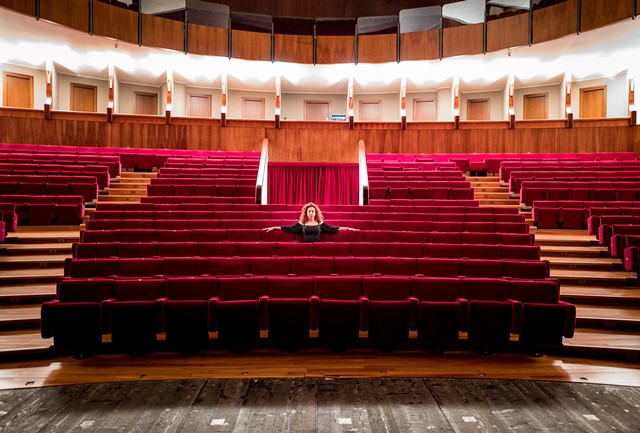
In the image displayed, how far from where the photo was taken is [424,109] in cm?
479

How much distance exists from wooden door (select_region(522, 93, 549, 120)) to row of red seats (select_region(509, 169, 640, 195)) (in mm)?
1705

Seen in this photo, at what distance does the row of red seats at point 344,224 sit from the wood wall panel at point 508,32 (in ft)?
8.04

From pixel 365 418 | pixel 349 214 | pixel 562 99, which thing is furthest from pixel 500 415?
pixel 562 99

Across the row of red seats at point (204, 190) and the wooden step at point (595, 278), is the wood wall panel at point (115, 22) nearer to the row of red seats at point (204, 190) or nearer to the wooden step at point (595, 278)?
the row of red seats at point (204, 190)

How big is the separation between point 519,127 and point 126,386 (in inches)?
149

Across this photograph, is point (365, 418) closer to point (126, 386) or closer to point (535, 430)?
point (535, 430)

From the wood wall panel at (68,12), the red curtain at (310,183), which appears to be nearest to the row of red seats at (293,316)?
the red curtain at (310,183)

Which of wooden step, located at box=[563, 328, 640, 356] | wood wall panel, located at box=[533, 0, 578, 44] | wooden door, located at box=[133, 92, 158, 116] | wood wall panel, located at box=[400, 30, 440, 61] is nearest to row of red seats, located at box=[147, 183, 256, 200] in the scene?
wooden step, located at box=[563, 328, 640, 356]

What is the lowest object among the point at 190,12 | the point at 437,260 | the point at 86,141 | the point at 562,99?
the point at 437,260

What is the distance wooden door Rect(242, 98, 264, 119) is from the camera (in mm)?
4855

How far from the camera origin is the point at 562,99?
4.35 m

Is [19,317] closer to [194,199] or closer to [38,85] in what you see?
[194,199]

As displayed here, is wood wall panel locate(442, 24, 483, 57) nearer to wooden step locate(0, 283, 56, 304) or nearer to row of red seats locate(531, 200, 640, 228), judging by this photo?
row of red seats locate(531, 200, 640, 228)

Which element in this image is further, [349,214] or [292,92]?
[292,92]
